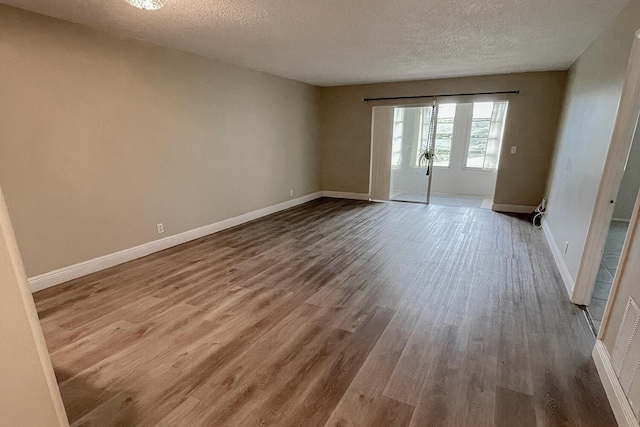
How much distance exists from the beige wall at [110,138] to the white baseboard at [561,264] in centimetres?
423

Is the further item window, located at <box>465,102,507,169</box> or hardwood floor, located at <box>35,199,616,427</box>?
window, located at <box>465,102,507,169</box>

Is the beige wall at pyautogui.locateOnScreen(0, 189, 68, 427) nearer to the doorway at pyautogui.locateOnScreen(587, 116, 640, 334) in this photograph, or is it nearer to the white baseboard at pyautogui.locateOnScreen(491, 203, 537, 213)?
the doorway at pyautogui.locateOnScreen(587, 116, 640, 334)

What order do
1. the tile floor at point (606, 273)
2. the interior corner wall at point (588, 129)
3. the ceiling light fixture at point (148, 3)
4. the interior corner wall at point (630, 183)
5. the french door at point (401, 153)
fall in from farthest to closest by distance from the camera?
the french door at point (401, 153), the interior corner wall at point (630, 183), the tile floor at point (606, 273), the interior corner wall at point (588, 129), the ceiling light fixture at point (148, 3)

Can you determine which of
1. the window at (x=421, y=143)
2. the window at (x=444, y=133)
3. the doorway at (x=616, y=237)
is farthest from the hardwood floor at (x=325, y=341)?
the window at (x=444, y=133)

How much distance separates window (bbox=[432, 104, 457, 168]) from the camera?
25.8ft

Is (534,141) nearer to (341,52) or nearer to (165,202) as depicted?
(341,52)

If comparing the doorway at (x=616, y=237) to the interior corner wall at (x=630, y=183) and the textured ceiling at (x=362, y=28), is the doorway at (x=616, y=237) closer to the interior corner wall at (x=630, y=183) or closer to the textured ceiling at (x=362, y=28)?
the interior corner wall at (x=630, y=183)

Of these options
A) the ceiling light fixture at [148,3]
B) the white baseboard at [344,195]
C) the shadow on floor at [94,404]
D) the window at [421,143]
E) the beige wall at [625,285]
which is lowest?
the shadow on floor at [94,404]

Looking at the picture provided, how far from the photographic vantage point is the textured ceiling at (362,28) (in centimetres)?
247

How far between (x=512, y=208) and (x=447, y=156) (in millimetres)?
2741

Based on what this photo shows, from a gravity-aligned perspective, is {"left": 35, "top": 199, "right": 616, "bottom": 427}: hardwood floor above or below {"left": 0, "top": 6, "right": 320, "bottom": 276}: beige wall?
below

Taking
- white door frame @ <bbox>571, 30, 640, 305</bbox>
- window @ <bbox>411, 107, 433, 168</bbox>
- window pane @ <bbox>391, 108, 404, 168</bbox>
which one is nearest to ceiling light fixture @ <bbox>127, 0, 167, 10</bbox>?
white door frame @ <bbox>571, 30, 640, 305</bbox>

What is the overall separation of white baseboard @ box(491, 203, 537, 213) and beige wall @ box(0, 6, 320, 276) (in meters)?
4.57

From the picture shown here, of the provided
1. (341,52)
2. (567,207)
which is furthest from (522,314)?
(341,52)
